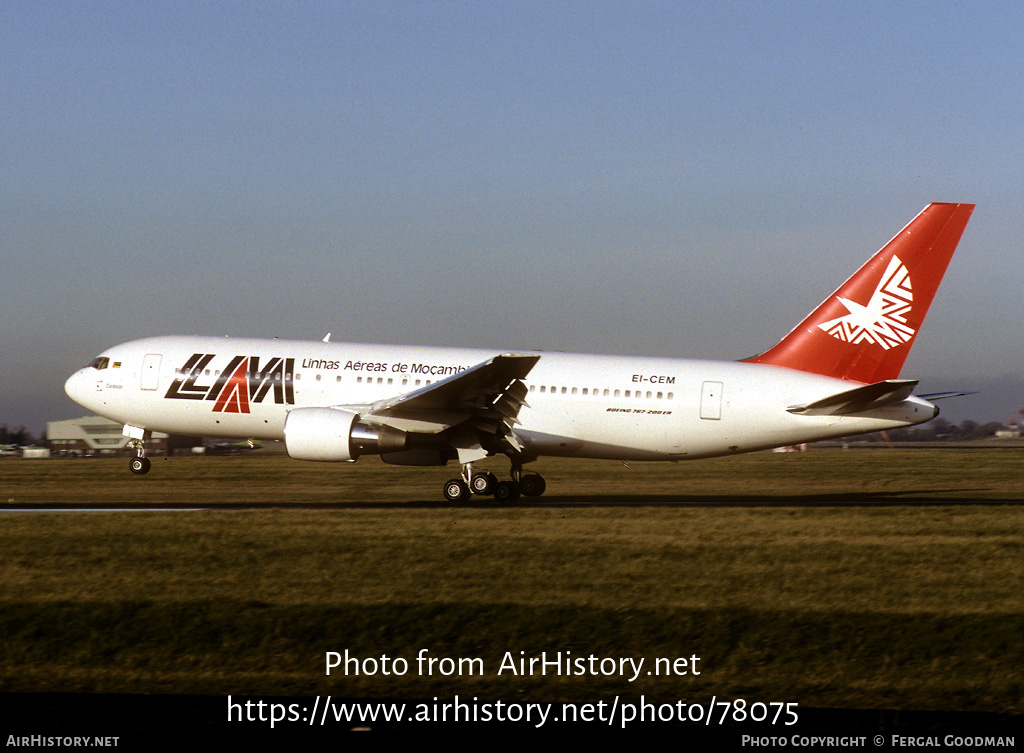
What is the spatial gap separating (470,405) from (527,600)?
46.6ft

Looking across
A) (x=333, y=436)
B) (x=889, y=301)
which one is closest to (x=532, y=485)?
(x=333, y=436)

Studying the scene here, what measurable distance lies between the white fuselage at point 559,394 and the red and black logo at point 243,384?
0.03 metres

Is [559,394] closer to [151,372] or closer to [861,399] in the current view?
[861,399]

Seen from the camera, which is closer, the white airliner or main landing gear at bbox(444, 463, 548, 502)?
main landing gear at bbox(444, 463, 548, 502)

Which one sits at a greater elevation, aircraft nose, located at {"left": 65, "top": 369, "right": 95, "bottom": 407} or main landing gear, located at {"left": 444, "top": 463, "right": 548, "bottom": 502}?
aircraft nose, located at {"left": 65, "top": 369, "right": 95, "bottom": 407}

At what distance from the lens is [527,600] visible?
1424 centimetres

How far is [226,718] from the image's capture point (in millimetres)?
8836

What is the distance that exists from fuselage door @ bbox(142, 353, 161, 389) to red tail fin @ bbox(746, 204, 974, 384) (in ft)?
60.5

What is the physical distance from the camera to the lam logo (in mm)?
29406

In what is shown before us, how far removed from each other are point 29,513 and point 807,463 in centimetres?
3666

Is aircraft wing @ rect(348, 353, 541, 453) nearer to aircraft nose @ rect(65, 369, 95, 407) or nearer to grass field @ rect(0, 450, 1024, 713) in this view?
grass field @ rect(0, 450, 1024, 713)

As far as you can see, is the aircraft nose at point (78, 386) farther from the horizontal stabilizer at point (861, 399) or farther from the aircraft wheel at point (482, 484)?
the horizontal stabilizer at point (861, 399)

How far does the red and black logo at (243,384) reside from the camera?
30.3m

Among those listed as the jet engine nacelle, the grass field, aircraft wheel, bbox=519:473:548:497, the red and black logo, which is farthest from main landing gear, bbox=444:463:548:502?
the red and black logo
